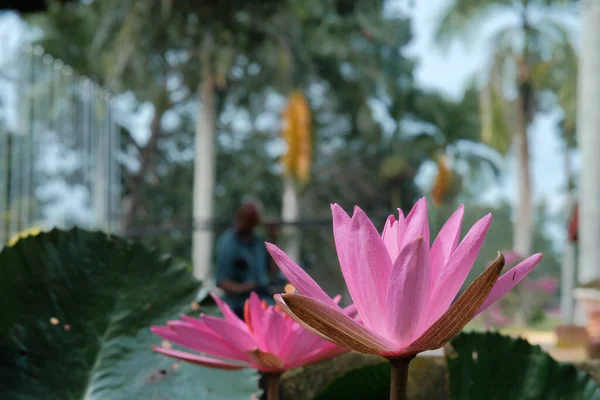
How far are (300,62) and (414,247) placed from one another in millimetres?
14492

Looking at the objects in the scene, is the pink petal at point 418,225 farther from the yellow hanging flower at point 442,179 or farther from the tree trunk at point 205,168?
the yellow hanging flower at point 442,179

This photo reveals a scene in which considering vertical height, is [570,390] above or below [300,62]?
below

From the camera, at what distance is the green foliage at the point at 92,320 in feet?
1.33

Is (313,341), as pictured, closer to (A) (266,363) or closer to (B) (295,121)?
(A) (266,363)

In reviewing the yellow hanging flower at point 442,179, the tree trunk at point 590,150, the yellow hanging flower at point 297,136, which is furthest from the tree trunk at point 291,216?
the tree trunk at point 590,150

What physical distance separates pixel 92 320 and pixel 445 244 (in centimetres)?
25

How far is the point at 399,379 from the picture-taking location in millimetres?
254

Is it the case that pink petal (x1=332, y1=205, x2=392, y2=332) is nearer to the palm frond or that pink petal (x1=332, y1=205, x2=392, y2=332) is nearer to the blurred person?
the blurred person

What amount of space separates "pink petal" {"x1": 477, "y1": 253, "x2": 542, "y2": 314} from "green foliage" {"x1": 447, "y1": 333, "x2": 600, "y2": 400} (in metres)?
0.12

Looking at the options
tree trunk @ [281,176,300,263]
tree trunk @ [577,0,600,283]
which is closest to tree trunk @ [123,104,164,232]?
tree trunk @ [281,176,300,263]

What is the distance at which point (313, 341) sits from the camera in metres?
0.35

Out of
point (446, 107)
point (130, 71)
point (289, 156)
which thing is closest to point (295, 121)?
point (289, 156)

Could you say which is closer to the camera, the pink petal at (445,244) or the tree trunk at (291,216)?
the pink petal at (445,244)

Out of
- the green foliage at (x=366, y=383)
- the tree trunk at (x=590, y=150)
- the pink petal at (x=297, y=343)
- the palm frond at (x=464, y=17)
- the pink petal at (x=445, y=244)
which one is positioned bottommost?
the green foliage at (x=366, y=383)
